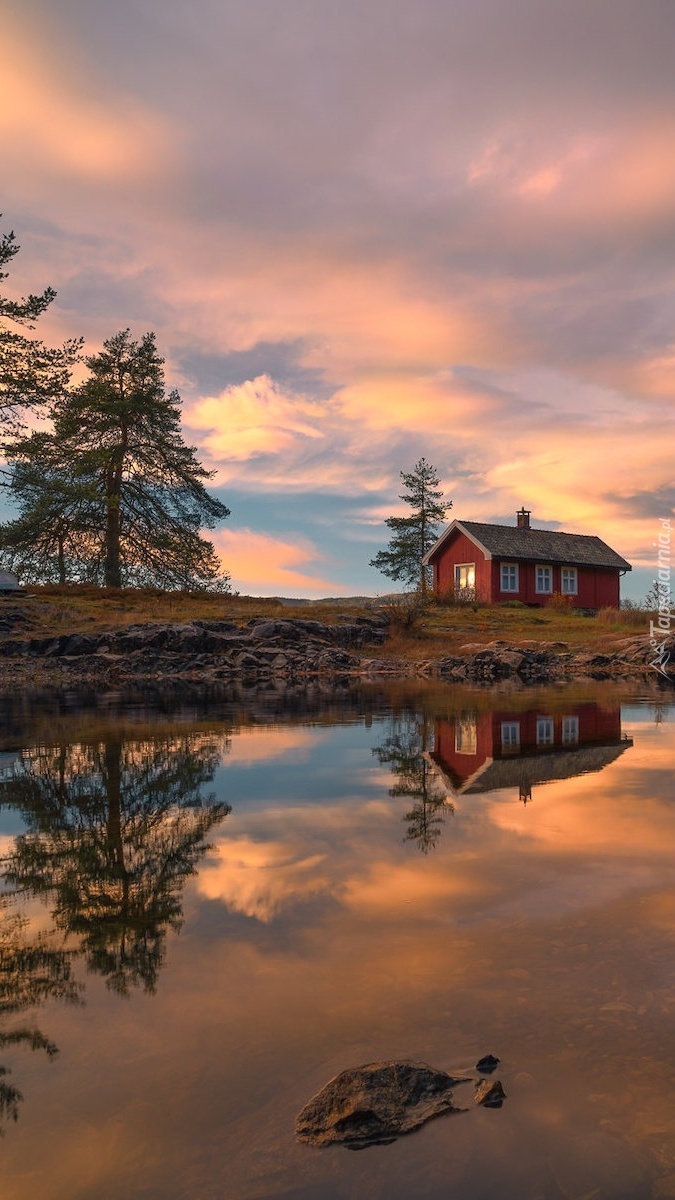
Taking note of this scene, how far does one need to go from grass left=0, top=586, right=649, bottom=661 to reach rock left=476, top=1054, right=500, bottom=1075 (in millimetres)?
25851

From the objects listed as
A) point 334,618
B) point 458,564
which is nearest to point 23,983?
point 334,618

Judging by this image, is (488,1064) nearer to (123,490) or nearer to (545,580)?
(123,490)

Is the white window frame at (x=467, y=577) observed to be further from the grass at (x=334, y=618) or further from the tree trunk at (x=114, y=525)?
the tree trunk at (x=114, y=525)

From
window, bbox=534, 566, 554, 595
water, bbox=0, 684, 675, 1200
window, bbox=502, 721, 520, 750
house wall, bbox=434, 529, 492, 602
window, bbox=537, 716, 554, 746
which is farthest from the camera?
window, bbox=534, 566, 554, 595

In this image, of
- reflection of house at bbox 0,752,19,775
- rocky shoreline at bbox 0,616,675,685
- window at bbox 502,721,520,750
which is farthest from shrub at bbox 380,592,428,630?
reflection of house at bbox 0,752,19,775

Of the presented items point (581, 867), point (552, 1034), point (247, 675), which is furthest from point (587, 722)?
point (247, 675)

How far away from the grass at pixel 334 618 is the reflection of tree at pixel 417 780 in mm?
17516

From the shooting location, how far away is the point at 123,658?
25172 mm

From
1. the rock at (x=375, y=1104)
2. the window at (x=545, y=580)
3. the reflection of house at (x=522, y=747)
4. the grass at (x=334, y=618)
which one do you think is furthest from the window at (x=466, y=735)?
the window at (x=545, y=580)

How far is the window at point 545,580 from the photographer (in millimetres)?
48531

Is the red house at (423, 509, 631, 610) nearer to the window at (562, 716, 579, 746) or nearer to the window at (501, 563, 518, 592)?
the window at (501, 563, 518, 592)

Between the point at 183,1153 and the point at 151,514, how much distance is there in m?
38.2

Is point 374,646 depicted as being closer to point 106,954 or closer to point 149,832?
point 149,832

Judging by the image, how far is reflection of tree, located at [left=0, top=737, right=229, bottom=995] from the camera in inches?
152
